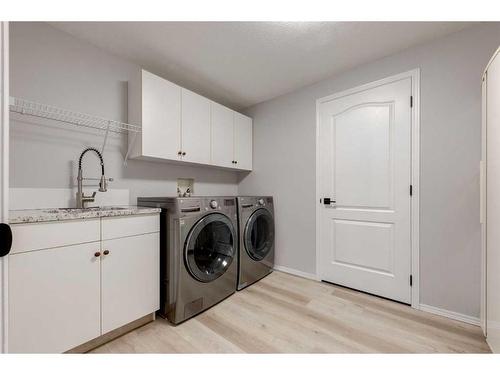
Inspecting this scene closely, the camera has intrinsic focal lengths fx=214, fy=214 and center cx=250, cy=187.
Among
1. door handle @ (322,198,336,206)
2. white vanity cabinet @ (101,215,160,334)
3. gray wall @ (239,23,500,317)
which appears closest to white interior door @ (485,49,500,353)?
gray wall @ (239,23,500,317)

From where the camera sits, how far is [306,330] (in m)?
1.49

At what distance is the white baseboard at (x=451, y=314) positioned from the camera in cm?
153

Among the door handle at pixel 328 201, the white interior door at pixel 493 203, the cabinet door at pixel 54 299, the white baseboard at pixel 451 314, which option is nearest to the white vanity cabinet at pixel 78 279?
the cabinet door at pixel 54 299

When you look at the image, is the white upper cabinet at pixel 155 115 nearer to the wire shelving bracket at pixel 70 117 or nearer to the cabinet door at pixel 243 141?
the wire shelving bracket at pixel 70 117

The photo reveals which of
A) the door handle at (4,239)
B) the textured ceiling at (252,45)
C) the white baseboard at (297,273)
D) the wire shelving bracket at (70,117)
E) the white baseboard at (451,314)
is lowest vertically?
the white baseboard at (297,273)

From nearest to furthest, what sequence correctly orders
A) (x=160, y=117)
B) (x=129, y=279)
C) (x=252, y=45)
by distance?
1. (x=129, y=279)
2. (x=252, y=45)
3. (x=160, y=117)

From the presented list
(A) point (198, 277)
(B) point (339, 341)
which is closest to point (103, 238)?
(A) point (198, 277)

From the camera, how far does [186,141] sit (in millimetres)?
2053

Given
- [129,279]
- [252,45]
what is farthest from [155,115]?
[129,279]

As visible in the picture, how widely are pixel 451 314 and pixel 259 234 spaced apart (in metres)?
1.69

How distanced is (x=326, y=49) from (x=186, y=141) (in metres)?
1.46

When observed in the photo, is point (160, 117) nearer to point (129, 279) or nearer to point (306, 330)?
point (129, 279)

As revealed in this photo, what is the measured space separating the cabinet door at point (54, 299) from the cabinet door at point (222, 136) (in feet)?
4.72

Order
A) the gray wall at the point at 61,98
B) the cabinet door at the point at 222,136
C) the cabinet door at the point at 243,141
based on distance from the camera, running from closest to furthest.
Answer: the gray wall at the point at 61,98 → the cabinet door at the point at 222,136 → the cabinet door at the point at 243,141
